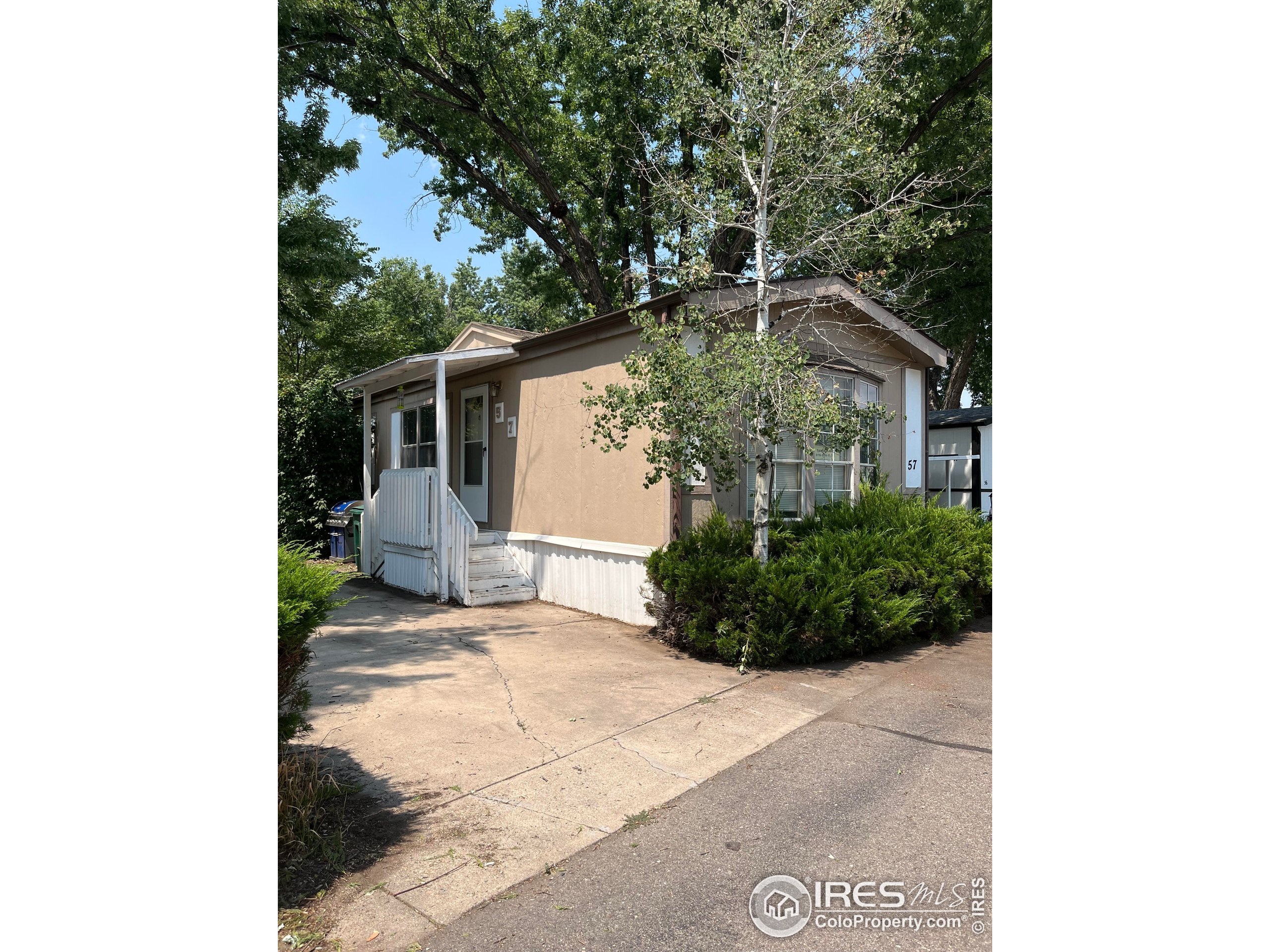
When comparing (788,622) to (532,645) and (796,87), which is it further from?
(796,87)

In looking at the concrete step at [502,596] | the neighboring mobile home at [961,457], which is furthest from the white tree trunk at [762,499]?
the neighboring mobile home at [961,457]

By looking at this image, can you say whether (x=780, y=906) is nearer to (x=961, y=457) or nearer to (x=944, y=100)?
(x=961, y=457)

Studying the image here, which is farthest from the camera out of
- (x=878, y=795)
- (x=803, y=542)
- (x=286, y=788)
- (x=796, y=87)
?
(x=803, y=542)

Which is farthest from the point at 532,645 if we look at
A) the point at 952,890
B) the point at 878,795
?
the point at 952,890

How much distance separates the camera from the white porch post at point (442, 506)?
27.5 ft

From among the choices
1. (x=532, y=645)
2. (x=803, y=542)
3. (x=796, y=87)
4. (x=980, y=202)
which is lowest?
(x=532, y=645)

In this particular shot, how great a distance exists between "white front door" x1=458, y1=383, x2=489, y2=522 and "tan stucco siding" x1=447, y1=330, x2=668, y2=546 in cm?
13

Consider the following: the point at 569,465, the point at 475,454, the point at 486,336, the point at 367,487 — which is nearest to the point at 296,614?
the point at 569,465

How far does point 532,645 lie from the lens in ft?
20.9

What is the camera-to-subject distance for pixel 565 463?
830 cm

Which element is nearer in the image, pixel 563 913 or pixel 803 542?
pixel 563 913

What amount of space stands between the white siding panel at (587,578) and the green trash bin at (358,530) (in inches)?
123

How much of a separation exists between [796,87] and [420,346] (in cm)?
2330

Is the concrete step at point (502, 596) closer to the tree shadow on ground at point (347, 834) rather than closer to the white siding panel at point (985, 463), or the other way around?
the tree shadow on ground at point (347, 834)
